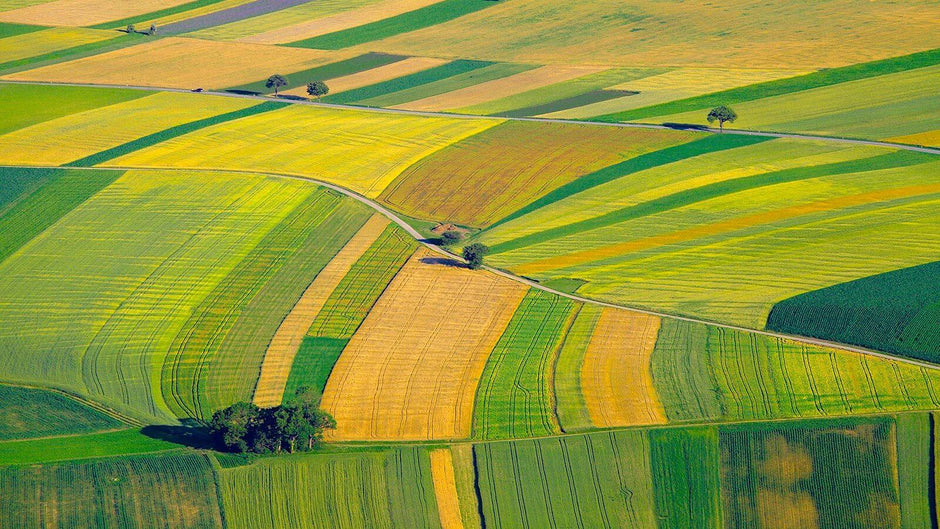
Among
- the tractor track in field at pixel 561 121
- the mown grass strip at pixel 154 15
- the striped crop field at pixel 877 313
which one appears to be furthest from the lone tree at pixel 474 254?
A: the mown grass strip at pixel 154 15

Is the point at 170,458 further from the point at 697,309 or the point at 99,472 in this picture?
the point at 697,309

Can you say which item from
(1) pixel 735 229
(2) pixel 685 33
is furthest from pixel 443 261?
(2) pixel 685 33

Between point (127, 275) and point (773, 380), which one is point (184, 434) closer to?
point (127, 275)

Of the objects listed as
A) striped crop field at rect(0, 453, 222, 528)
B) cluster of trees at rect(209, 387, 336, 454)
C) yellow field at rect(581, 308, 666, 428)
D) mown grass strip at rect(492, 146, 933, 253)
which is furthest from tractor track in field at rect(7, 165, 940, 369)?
striped crop field at rect(0, 453, 222, 528)

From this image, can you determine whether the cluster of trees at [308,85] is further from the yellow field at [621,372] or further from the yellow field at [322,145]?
the yellow field at [621,372]

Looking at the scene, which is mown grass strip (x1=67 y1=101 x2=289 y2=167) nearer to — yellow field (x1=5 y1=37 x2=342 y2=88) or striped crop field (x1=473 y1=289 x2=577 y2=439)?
yellow field (x1=5 y1=37 x2=342 y2=88)

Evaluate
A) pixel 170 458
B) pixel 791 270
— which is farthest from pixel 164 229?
pixel 791 270

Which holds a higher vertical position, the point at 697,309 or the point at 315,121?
the point at 315,121
